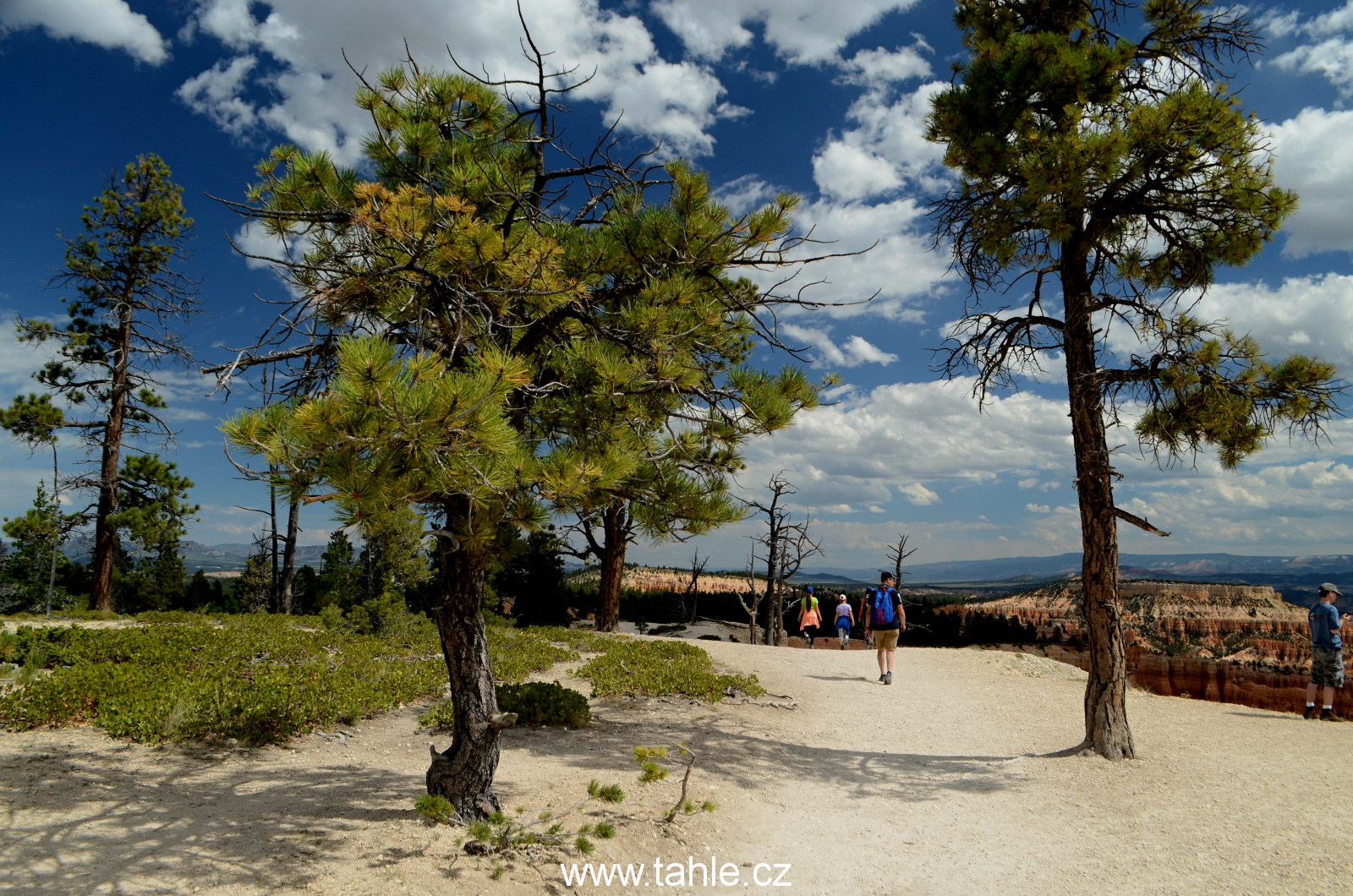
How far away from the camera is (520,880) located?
376 centimetres

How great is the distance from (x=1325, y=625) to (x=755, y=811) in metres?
8.36

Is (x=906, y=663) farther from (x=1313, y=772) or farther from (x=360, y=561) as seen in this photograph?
(x=360, y=561)

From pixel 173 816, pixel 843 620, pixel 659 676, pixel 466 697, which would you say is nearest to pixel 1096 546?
pixel 659 676

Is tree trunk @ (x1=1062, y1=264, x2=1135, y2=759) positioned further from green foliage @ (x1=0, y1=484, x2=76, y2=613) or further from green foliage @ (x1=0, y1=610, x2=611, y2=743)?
green foliage @ (x1=0, y1=484, x2=76, y2=613)

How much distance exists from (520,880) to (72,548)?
18786 mm

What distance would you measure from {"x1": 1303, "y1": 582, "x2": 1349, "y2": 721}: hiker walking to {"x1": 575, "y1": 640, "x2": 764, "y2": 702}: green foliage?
7.17 meters

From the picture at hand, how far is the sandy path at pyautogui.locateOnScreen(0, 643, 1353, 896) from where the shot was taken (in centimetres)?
372

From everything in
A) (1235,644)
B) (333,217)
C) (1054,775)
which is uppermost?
(333,217)

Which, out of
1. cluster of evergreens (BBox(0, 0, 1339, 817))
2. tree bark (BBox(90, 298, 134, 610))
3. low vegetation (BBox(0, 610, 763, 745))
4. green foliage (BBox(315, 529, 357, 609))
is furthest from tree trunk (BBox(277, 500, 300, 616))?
cluster of evergreens (BBox(0, 0, 1339, 817))

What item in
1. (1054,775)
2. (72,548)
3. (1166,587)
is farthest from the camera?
(1166,587)

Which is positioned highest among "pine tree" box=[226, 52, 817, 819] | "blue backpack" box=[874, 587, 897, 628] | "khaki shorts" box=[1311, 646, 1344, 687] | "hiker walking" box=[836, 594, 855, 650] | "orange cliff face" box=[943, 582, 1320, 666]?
"pine tree" box=[226, 52, 817, 819]

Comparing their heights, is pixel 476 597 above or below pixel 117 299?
below

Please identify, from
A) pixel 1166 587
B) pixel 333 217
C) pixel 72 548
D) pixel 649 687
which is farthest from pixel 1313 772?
pixel 1166 587

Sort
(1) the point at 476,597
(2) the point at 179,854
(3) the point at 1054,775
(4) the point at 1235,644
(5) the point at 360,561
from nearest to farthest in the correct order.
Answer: (2) the point at 179,854 < (1) the point at 476,597 < (3) the point at 1054,775 < (5) the point at 360,561 < (4) the point at 1235,644
